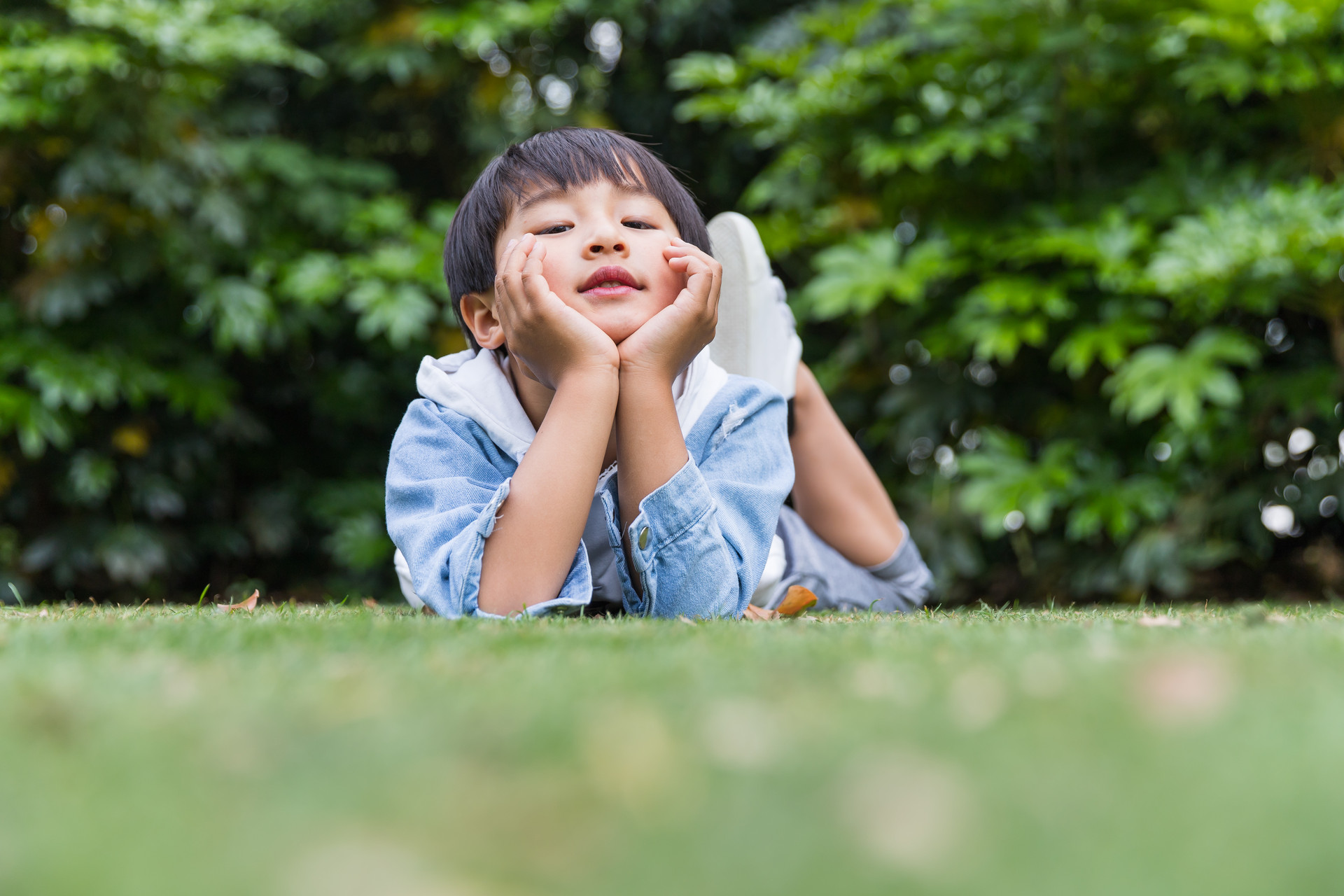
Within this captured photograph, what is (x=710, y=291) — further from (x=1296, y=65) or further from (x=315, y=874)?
(x=1296, y=65)

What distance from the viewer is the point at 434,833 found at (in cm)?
60

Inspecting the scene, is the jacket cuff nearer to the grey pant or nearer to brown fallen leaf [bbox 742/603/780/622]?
brown fallen leaf [bbox 742/603/780/622]

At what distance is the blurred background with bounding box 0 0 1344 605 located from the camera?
332cm

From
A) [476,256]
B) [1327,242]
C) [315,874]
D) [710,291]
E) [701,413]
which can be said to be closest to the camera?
[315,874]

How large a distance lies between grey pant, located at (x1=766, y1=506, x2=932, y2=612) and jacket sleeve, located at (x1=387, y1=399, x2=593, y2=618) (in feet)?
2.31

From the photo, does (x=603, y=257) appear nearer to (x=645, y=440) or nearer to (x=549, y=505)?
(x=645, y=440)

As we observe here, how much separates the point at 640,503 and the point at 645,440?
11 cm

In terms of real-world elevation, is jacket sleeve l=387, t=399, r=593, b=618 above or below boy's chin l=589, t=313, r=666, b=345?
below

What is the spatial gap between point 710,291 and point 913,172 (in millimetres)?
2265

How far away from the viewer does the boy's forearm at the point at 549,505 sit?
67.0 inches

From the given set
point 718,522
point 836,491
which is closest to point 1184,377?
point 836,491

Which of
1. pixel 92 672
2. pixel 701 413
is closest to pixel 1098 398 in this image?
pixel 701 413

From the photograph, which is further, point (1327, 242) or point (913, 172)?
point (913, 172)

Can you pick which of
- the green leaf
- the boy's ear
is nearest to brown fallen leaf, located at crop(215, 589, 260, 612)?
the boy's ear
